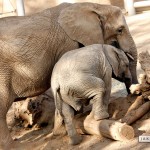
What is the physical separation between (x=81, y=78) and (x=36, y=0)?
11.9 metres

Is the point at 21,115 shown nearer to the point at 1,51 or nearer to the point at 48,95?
the point at 48,95

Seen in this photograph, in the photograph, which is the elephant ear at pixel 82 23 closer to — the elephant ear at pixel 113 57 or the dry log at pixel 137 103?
the elephant ear at pixel 113 57

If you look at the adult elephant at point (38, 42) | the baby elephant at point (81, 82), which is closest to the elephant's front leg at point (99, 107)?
A: the baby elephant at point (81, 82)

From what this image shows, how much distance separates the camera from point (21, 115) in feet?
16.8

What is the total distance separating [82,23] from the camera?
476 cm

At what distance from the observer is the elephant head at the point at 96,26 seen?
4711 millimetres

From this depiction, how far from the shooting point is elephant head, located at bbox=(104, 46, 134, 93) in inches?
169

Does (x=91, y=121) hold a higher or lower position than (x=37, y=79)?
lower

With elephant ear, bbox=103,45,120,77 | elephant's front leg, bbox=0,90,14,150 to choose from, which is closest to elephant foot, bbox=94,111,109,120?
elephant ear, bbox=103,45,120,77

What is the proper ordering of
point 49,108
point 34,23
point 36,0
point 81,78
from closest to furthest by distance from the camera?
1. point 81,78
2. point 34,23
3. point 49,108
4. point 36,0

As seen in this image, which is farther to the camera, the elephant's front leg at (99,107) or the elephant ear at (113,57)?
the elephant ear at (113,57)

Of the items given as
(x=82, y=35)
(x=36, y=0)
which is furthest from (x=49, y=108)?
(x=36, y=0)

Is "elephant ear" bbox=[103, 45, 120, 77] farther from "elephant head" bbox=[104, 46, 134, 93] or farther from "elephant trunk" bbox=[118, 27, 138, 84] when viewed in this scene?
"elephant trunk" bbox=[118, 27, 138, 84]

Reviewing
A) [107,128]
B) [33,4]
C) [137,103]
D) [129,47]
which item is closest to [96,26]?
[129,47]
